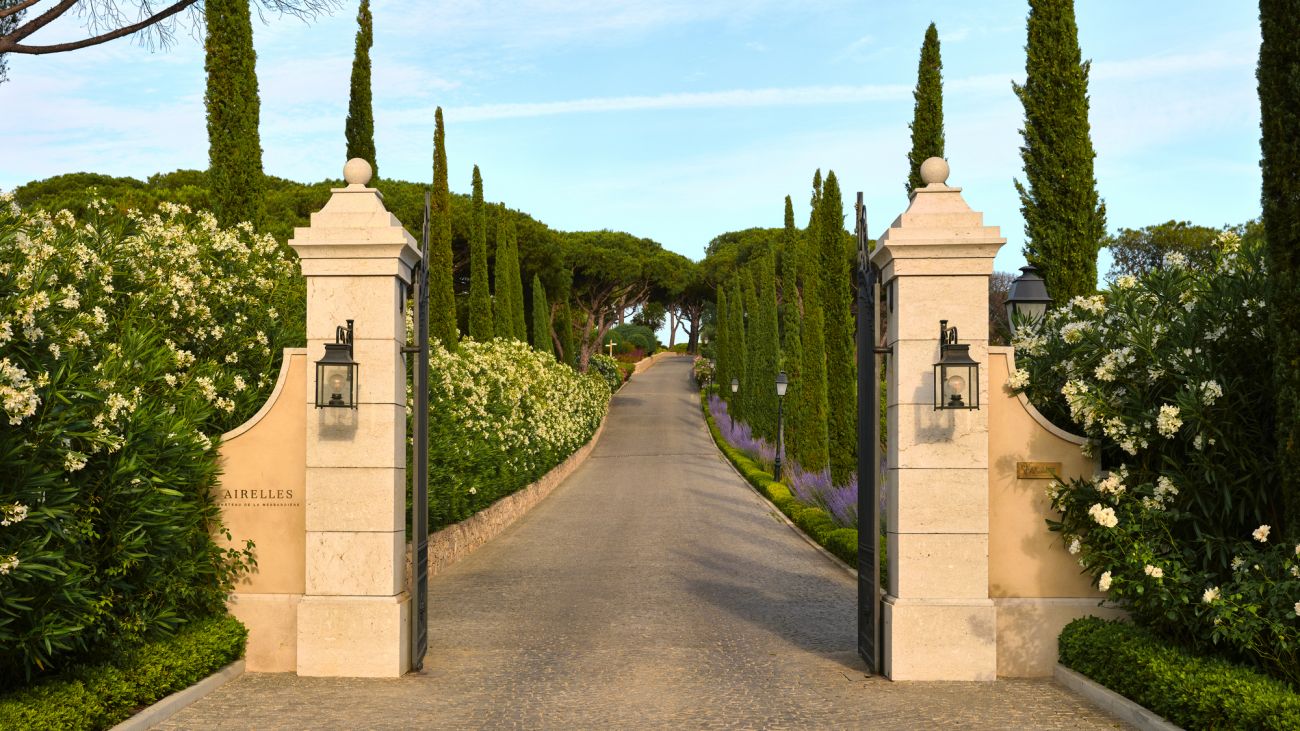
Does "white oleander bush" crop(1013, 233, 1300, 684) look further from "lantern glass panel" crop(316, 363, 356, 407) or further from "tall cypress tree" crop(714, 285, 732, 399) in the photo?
"tall cypress tree" crop(714, 285, 732, 399)

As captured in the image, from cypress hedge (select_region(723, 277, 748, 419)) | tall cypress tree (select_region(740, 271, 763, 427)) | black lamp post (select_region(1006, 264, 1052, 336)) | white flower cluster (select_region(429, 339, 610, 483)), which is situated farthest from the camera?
cypress hedge (select_region(723, 277, 748, 419))

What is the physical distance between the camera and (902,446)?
8141mm

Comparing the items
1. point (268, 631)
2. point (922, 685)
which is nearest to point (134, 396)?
point (268, 631)

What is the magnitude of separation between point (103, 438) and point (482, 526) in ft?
37.9

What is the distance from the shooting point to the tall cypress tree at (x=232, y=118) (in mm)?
13711

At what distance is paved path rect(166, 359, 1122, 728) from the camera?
714 cm

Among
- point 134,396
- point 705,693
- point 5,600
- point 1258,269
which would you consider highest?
point 1258,269

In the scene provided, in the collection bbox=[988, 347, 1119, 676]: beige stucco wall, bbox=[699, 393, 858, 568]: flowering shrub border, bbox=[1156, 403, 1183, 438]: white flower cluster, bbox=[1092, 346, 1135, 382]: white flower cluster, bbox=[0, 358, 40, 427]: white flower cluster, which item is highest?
bbox=[1092, 346, 1135, 382]: white flower cluster

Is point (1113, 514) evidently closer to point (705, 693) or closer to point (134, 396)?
point (705, 693)

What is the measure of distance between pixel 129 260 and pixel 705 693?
6.54 metres

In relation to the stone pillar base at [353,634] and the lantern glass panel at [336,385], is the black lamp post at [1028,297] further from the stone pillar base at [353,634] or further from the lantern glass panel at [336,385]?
the stone pillar base at [353,634]

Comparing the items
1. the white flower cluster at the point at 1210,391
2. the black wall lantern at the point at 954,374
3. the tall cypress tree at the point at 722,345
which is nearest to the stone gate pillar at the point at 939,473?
the black wall lantern at the point at 954,374

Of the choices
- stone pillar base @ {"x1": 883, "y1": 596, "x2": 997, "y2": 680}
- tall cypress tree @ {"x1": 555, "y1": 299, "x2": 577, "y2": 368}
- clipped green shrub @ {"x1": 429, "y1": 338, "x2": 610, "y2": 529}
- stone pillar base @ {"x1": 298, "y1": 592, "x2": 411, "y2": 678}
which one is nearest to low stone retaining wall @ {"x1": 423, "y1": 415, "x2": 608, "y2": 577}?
clipped green shrub @ {"x1": 429, "y1": 338, "x2": 610, "y2": 529}

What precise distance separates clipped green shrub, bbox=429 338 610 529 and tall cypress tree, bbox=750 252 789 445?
7683mm
